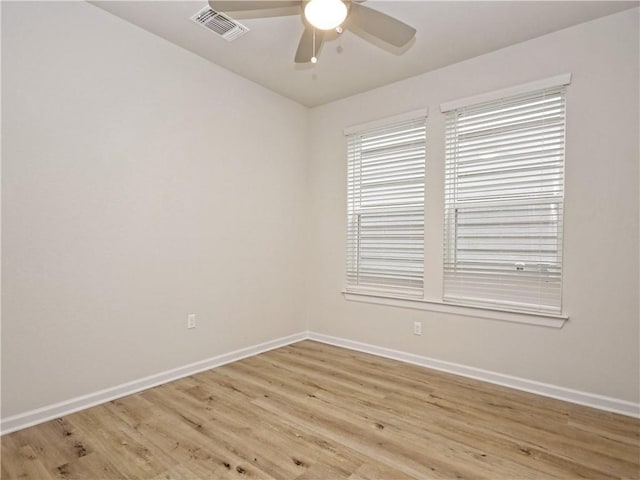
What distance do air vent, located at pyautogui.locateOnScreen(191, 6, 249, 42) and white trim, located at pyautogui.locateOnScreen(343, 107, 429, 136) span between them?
151 centimetres

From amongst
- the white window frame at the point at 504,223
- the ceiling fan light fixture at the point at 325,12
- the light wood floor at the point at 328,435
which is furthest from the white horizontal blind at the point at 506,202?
the ceiling fan light fixture at the point at 325,12

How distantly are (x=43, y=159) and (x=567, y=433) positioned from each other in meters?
3.67

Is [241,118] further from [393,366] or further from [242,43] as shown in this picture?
[393,366]

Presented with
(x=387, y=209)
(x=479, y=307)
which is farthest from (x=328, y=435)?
(x=387, y=209)

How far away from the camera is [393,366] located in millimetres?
3320

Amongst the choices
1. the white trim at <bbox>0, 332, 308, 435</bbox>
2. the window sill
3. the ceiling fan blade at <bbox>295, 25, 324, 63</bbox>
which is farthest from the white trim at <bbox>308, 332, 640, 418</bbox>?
the ceiling fan blade at <bbox>295, 25, 324, 63</bbox>

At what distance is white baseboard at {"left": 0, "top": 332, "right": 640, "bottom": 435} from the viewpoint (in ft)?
7.43

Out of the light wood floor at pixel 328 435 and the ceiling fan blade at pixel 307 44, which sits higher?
the ceiling fan blade at pixel 307 44

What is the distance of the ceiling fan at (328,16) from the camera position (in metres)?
1.81

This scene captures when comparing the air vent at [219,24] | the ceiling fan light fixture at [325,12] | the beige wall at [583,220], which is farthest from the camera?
the air vent at [219,24]

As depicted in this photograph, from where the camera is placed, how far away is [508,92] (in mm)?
2887

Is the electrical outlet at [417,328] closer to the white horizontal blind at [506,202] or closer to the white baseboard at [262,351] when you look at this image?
the white baseboard at [262,351]

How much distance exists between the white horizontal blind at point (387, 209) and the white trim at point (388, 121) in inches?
1.5

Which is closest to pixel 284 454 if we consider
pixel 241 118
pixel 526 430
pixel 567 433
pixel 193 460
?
pixel 193 460
